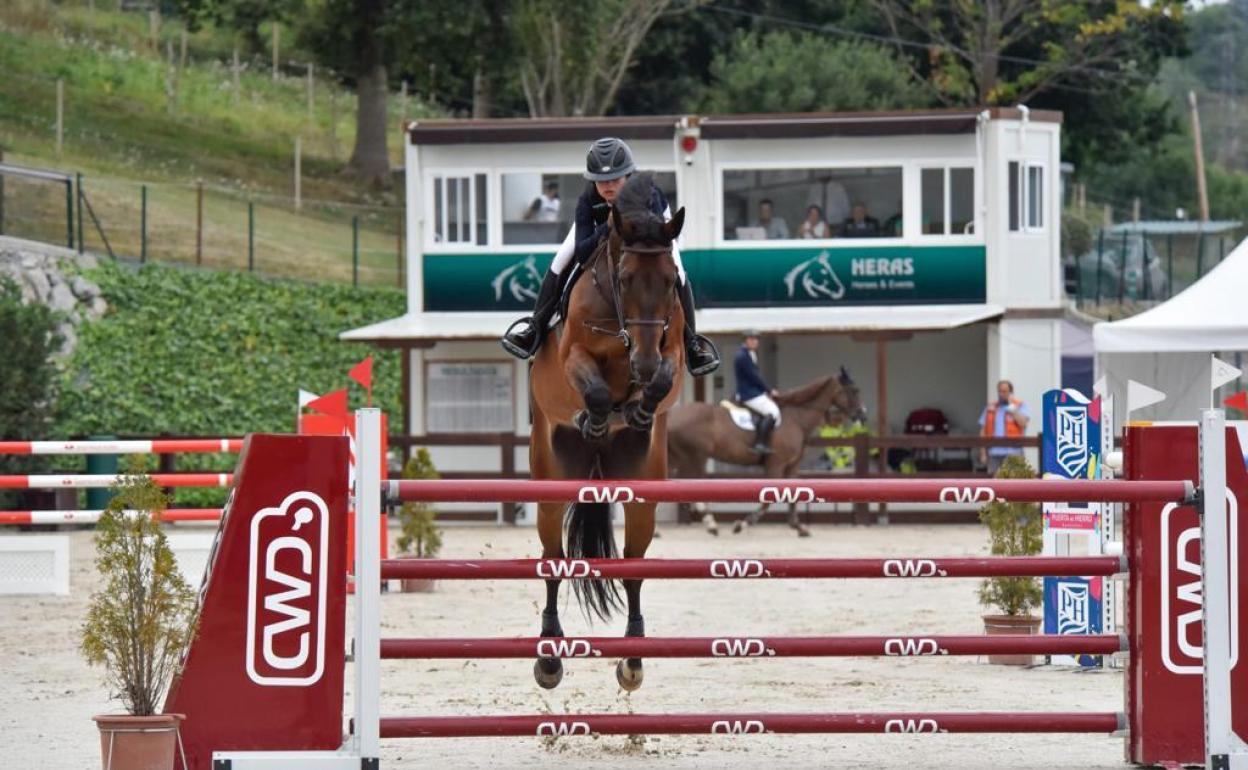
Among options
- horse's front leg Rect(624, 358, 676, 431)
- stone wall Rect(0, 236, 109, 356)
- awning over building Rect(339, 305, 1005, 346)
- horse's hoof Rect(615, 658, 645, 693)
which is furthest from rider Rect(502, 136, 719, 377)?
awning over building Rect(339, 305, 1005, 346)

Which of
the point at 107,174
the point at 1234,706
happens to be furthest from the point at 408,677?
the point at 107,174

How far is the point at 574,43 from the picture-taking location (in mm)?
37688

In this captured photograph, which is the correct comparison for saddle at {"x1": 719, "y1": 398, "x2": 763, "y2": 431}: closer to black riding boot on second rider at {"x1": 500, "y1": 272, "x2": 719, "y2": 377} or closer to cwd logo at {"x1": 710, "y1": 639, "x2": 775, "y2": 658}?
black riding boot on second rider at {"x1": 500, "y1": 272, "x2": 719, "y2": 377}

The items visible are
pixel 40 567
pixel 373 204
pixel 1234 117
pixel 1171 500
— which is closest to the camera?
pixel 1171 500

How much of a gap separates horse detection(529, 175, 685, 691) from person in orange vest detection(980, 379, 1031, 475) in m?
16.7

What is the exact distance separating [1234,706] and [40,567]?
10135 millimetres

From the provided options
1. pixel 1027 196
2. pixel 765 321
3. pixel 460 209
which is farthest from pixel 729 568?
pixel 1027 196

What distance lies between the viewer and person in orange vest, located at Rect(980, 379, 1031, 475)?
24922mm

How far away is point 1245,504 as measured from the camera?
6.60 meters

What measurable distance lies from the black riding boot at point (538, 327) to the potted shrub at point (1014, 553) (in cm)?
291

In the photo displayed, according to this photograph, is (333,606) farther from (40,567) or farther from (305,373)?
(305,373)

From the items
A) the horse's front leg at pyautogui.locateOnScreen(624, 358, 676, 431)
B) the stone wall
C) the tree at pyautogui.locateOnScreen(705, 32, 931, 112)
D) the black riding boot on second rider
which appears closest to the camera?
the horse's front leg at pyautogui.locateOnScreen(624, 358, 676, 431)

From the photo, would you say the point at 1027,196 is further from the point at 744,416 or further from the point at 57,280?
the point at 57,280

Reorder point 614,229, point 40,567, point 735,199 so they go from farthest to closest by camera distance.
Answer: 1. point 735,199
2. point 40,567
3. point 614,229
